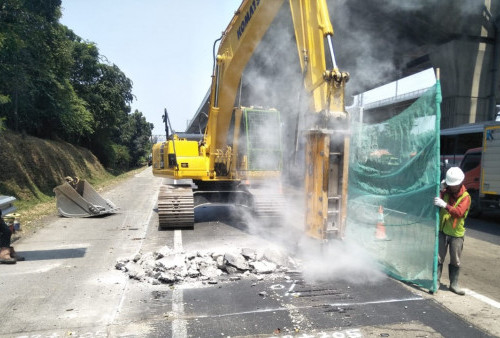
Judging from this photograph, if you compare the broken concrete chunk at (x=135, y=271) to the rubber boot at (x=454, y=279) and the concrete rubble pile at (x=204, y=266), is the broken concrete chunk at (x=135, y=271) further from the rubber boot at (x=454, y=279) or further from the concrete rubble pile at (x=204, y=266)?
the rubber boot at (x=454, y=279)

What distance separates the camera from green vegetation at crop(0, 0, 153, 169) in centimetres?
1110

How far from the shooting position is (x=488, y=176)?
10.3 meters

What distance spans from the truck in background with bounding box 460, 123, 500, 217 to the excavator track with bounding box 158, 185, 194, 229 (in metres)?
8.24

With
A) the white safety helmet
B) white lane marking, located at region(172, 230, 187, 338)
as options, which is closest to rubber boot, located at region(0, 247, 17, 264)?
white lane marking, located at region(172, 230, 187, 338)

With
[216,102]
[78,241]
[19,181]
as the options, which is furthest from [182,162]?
[19,181]

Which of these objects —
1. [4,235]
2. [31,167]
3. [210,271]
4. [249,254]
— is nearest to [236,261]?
[249,254]

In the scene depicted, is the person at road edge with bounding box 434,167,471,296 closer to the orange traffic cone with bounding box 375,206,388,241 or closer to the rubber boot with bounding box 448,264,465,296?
the rubber boot with bounding box 448,264,465,296

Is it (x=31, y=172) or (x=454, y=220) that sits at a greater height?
(x=454, y=220)

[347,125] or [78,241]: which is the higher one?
[347,125]

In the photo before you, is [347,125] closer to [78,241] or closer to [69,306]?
[69,306]

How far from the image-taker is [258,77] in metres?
10.2

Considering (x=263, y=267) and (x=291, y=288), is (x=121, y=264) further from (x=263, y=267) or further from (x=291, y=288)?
(x=291, y=288)

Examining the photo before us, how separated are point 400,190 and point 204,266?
3.11m

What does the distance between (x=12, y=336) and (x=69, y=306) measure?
0.73 meters
